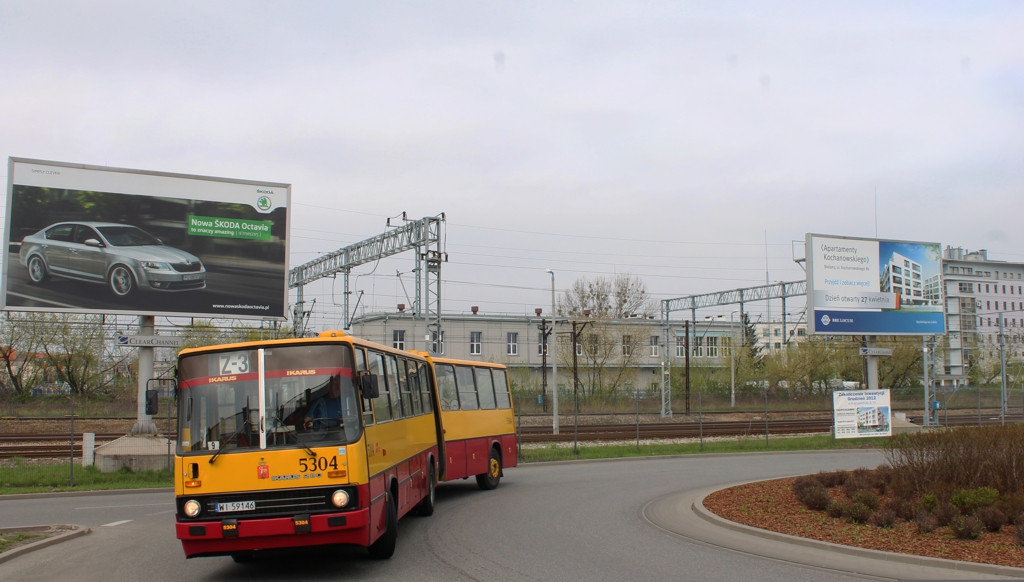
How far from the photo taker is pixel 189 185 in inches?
1027

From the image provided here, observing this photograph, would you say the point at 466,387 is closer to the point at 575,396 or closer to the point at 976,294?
the point at 575,396

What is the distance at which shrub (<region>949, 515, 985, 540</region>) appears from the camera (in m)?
10.8

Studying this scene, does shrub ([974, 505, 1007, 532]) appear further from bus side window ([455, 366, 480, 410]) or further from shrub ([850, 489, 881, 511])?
bus side window ([455, 366, 480, 410])

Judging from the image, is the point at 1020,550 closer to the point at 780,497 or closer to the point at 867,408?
the point at 780,497

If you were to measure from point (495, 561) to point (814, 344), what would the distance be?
66.5 m

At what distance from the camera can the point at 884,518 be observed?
473 inches

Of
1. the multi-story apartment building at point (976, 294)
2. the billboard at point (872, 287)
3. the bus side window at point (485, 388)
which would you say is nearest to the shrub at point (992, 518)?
the bus side window at point (485, 388)

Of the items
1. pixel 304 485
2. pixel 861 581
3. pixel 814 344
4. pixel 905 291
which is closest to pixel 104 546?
pixel 304 485

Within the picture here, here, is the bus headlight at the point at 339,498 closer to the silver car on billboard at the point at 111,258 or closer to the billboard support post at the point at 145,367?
the billboard support post at the point at 145,367

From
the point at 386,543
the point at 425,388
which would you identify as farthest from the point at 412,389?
the point at 386,543

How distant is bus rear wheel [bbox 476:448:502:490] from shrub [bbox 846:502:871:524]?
9.10 meters

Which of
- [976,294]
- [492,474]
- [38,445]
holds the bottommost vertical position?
[38,445]

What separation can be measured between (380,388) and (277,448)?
86.8 inches

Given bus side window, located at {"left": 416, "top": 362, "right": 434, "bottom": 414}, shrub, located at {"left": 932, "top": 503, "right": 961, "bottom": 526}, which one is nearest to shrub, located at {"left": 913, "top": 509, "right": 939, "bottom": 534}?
shrub, located at {"left": 932, "top": 503, "right": 961, "bottom": 526}
